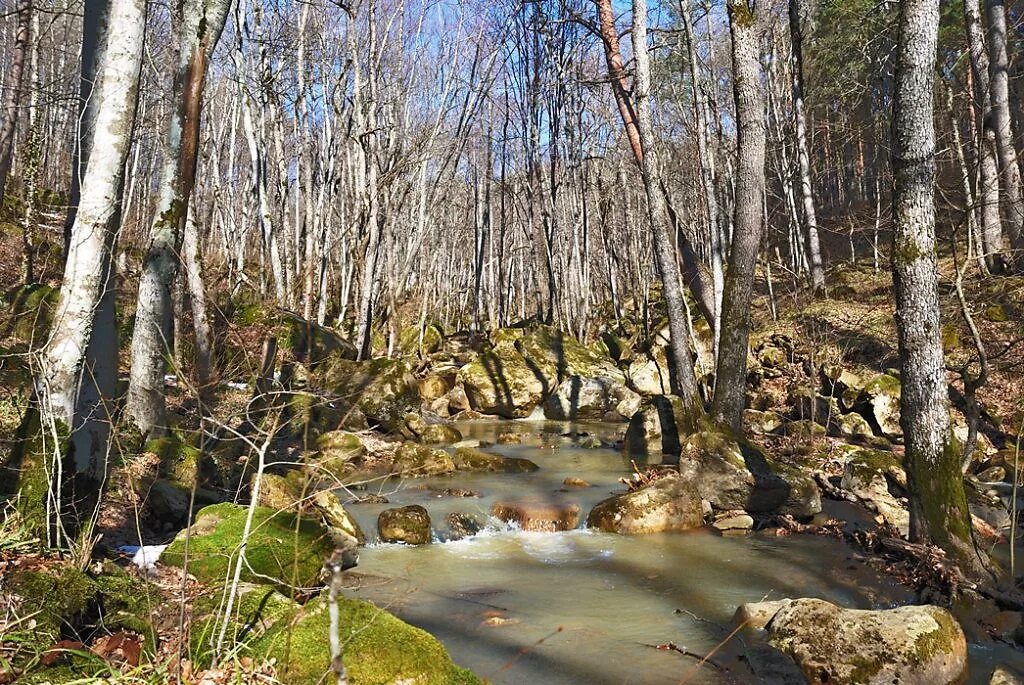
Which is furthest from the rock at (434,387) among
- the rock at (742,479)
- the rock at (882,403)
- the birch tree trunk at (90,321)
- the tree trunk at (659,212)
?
the birch tree trunk at (90,321)

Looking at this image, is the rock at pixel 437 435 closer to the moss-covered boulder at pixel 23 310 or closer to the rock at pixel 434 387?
the rock at pixel 434 387

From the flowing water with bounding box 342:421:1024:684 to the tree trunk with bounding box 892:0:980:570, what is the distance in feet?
3.07

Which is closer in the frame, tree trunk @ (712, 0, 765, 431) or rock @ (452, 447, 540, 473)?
tree trunk @ (712, 0, 765, 431)

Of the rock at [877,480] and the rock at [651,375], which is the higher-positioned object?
the rock at [651,375]

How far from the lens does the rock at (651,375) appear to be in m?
19.8

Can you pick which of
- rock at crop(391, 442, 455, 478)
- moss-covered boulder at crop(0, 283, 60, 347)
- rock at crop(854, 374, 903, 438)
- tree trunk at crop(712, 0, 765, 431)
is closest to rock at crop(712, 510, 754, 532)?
tree trunk at crop(712, 0, 765, 431)

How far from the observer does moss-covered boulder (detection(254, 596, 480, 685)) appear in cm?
329

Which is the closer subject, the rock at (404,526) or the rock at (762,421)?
the rock at (404,526)

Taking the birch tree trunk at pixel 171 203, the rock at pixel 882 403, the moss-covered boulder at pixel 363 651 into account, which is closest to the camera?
the moss-covered boulder at pixel 363 651

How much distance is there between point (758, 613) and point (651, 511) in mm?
3228

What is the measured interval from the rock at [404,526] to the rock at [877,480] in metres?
6.12

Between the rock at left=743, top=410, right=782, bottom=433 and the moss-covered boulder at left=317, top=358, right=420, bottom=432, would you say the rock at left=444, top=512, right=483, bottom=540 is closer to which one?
the moss-covered boulder at left=317, top=358, right=420, bottom=432

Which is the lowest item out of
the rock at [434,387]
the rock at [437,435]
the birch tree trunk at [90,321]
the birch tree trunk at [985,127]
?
the rock at [437,435]

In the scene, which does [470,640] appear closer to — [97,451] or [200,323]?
[97,451]
